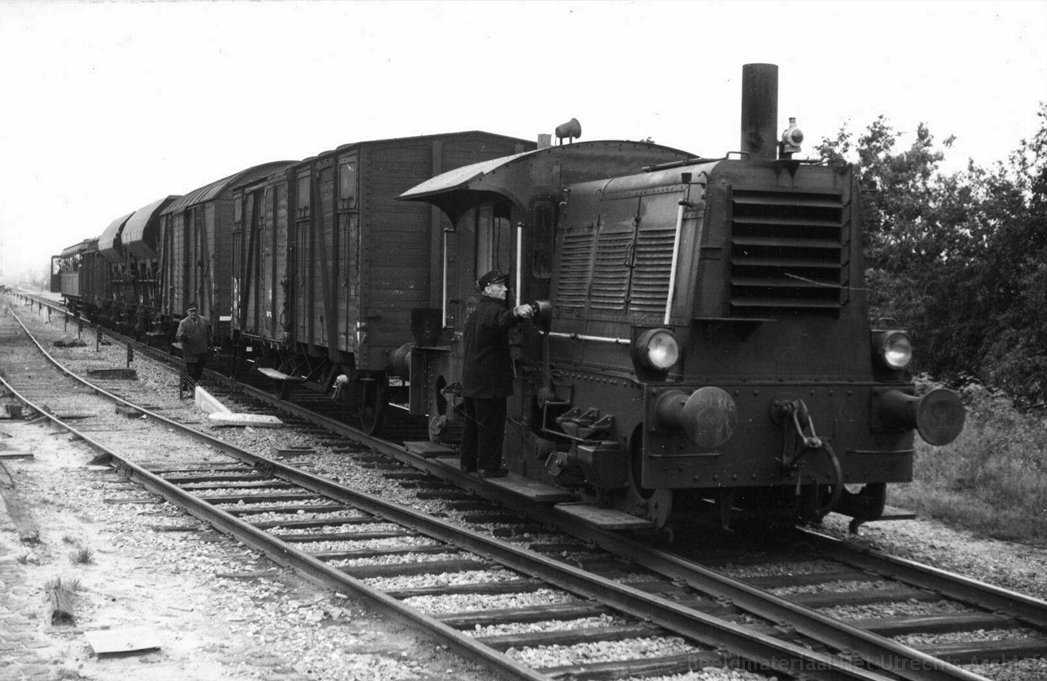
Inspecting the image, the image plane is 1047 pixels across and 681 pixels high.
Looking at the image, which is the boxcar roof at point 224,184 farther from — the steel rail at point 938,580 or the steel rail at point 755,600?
the steel rail at point 938,580

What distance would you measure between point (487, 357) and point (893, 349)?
2.98 m

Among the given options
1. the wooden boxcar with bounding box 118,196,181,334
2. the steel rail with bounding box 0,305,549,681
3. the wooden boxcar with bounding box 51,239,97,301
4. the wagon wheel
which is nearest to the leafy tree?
the wagon wheel

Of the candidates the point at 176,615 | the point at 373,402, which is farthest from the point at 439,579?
the point at 373,402

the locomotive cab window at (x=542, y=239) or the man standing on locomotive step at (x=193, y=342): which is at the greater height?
the locomotive cab window at (x=542, y=239)

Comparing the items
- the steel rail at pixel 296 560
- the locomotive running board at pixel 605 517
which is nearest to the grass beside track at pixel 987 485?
the locomotive running board at pixel 605 517

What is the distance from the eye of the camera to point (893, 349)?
23.9 ft

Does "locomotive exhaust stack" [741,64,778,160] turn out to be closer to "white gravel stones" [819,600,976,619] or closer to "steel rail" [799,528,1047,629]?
"steel rail" [799,528,1047,629]

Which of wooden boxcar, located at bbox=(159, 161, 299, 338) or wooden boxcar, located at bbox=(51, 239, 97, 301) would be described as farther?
wooden boxcar, located at bbox=(51, 239, 97, 301)

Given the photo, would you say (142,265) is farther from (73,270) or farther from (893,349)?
(893,349)

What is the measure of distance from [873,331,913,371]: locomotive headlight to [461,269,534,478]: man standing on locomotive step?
265 cm

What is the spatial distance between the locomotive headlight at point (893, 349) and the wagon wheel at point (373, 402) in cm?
643

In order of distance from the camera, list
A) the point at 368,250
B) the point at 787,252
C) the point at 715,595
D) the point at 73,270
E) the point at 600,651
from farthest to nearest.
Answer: the point at 73,270, the point at 368,250, the point at 787,252, the point at 715,595, the point at 600,651

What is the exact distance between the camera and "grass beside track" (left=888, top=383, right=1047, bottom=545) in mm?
8508

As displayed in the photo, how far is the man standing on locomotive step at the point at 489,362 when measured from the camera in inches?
325
